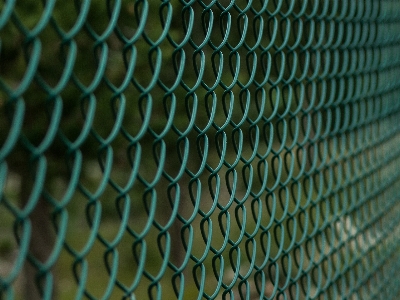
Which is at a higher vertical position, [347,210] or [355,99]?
[355,99]

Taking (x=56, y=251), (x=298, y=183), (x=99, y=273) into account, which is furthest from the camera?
(x=99, y=273)

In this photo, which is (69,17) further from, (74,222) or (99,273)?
(99,273)

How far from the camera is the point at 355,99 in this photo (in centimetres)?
234

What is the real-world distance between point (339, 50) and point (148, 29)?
85cm

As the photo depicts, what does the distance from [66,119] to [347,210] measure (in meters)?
1.29

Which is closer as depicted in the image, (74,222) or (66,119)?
(66,119)

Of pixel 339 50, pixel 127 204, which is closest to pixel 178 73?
pixel 127 204

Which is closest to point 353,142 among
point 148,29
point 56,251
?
point 148,29

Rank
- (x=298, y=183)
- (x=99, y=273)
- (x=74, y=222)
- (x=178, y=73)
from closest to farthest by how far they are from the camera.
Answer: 1. (x=178, y=73)
2. (x=298, y=183)
3. (x=74, y=222)
4. (x=99, y=273)

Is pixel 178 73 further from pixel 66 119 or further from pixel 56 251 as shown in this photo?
pixel 66 119

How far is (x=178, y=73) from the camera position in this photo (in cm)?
132

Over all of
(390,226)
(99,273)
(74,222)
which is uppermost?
(390,226)

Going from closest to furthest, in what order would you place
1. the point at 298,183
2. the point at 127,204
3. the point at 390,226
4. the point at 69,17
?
the point at 127,204
the point at 298,183
the point at 69,17
the point at 390,226

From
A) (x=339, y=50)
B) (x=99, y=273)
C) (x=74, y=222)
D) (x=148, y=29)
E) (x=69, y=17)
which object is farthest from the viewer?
(x=99, y=273)
